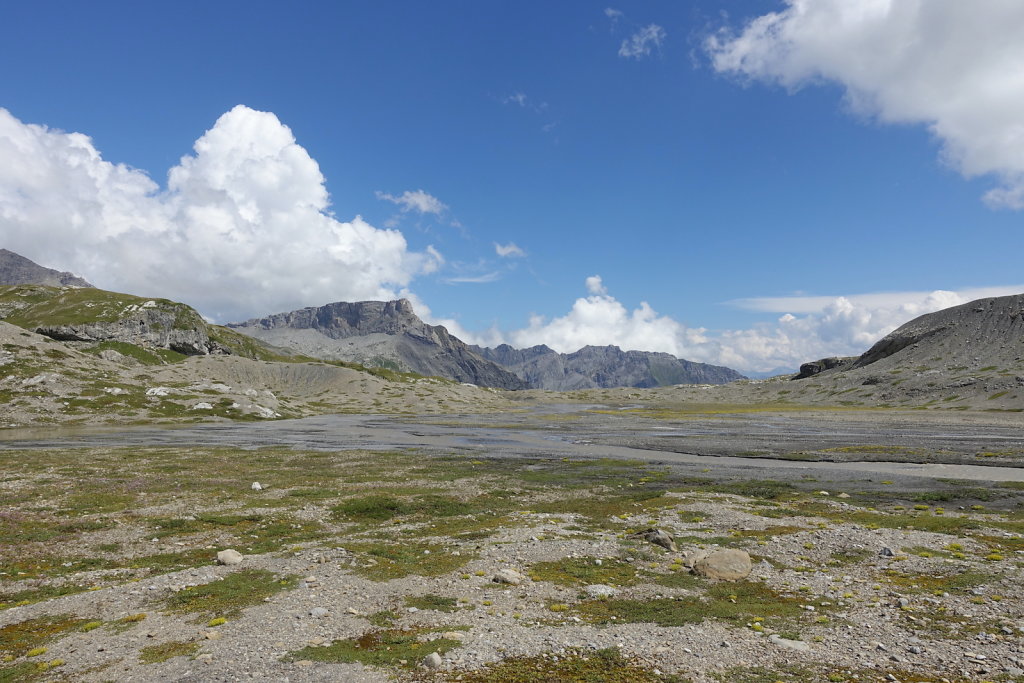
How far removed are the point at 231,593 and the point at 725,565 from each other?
2351cm

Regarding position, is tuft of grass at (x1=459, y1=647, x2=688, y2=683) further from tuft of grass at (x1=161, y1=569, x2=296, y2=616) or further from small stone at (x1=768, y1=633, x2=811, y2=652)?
tuft of grass at (x1=161, y1=569, x2=296, y2=616)

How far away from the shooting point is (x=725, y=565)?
2548cm

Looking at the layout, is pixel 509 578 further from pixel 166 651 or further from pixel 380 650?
pixel 166 651

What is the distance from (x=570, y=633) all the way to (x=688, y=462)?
59599 mm

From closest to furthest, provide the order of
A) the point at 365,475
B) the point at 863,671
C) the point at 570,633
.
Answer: the point at 863,671
the point at 570,633
the point at 365,475

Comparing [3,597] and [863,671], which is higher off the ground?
[863,671]

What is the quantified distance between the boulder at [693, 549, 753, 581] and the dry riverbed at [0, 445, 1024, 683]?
0.77m

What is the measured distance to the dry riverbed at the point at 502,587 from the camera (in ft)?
53.2

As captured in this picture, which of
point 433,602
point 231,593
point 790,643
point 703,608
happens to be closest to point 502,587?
point 433,602

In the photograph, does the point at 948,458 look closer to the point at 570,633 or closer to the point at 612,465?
the point at 612,465

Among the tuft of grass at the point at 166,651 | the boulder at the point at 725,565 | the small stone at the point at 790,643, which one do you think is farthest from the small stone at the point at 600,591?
the tuft of grass at the point at 166,651

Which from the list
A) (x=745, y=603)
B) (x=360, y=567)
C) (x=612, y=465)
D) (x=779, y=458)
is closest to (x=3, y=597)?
(x=360, y=567)

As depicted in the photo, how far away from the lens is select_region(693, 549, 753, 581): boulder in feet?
81.9

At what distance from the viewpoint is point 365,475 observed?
197 ft
